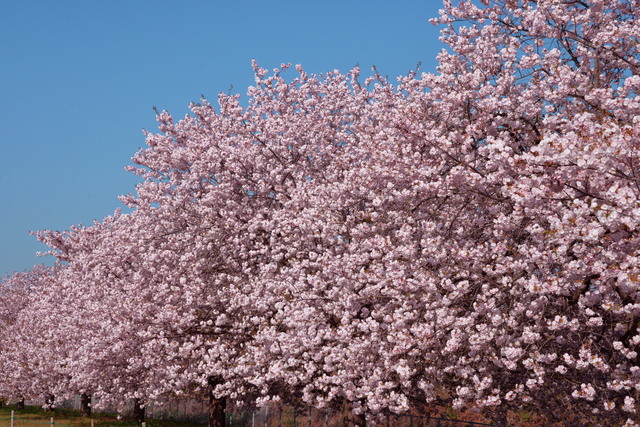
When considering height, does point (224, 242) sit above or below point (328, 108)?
below

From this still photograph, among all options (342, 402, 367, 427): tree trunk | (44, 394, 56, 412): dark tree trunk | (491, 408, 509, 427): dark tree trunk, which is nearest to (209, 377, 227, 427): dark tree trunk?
(342, 402, 367, 427): tree trunk

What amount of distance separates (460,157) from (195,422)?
34140 millimetres

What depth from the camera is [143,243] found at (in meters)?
23.0

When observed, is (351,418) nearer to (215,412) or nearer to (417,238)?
(417,238)

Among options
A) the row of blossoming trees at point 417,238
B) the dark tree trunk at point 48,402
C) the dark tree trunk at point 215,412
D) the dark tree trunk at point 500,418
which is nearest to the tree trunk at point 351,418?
the row of blossoming trees at point 417,238

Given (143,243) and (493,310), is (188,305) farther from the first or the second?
(493,310)

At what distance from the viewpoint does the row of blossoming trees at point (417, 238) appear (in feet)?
35.6

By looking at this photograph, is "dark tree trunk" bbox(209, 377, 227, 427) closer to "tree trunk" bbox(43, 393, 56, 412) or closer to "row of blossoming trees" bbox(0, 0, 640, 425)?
"row of blossoming trees" bbox(0, 0, 640, 425)

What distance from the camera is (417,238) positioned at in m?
13.9

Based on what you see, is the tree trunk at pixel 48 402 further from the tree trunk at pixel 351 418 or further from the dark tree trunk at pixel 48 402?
the tree trunk at pixel 351 418

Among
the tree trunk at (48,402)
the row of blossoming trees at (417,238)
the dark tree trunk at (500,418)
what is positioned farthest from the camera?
the tree trunk at (48,402)

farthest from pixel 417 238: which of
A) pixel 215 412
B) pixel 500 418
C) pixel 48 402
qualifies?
pixel 48 402

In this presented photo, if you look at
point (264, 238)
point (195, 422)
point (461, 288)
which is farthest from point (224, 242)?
point (195, 422)

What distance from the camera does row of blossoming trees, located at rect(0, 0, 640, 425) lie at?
35.6ft
